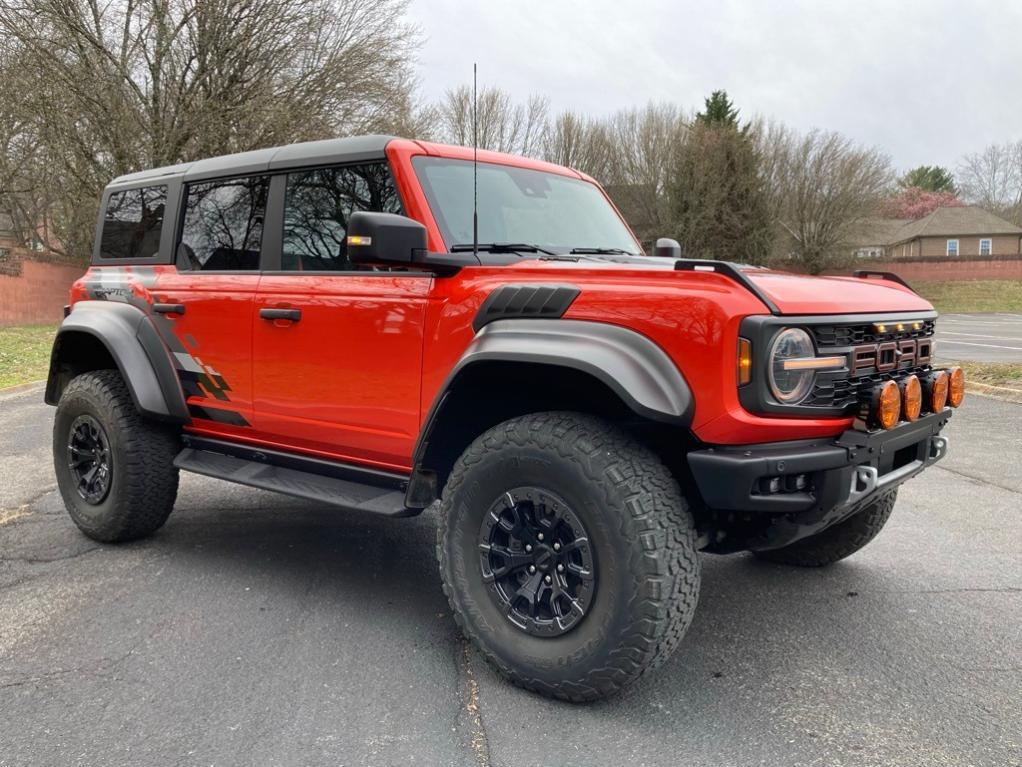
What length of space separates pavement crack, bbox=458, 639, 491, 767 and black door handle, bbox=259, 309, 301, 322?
5.01ft

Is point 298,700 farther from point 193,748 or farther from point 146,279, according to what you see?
point 146,279

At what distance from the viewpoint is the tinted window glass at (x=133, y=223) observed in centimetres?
457

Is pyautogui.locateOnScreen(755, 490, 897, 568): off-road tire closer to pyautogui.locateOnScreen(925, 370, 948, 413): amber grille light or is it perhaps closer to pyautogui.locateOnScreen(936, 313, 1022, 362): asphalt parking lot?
pyautogui.locateOnScreen(925, 370, 948, 413): amber grille light

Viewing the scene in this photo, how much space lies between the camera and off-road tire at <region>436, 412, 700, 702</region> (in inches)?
102

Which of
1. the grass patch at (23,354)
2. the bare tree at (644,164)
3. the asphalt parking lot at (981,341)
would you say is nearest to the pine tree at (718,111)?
the bare tree at (644,164)

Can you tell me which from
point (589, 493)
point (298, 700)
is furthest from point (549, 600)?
point (298, 700)

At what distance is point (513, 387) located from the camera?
3.13 m

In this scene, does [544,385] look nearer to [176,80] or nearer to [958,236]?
A: [176,80]

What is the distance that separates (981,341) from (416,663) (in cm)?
1983

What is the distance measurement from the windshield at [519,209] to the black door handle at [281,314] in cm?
76

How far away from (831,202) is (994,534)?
1620 inches

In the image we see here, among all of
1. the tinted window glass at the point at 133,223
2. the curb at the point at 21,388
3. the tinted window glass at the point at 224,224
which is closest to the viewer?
the tinted window glass at the point at 224,224

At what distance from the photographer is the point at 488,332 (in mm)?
2918

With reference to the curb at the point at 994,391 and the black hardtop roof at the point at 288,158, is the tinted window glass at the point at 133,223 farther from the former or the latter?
the curb at the point at 994,391
